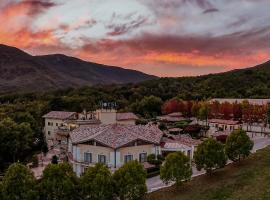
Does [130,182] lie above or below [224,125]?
below

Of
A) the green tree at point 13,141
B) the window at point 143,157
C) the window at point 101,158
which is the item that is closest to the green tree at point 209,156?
the window at point 143,157

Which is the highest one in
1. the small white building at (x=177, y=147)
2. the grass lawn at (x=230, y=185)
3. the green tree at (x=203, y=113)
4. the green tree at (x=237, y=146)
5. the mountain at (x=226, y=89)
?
the mountain at (x=226, y=89)

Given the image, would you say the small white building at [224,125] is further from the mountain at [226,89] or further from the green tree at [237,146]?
the green tree at [237,146]

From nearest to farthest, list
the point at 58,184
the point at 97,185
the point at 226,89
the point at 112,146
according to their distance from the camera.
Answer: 1. the point at 58,184
2. the point at 97,185
3. the point at 112,146
4. the point at 226,89

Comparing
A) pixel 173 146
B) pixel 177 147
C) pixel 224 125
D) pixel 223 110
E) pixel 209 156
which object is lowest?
pixel 177 147

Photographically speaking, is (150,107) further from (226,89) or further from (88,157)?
(88,157)

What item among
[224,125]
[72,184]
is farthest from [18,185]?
[224,125]

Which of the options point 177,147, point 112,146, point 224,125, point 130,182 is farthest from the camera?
point 224,125

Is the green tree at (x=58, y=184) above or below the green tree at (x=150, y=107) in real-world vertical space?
below
